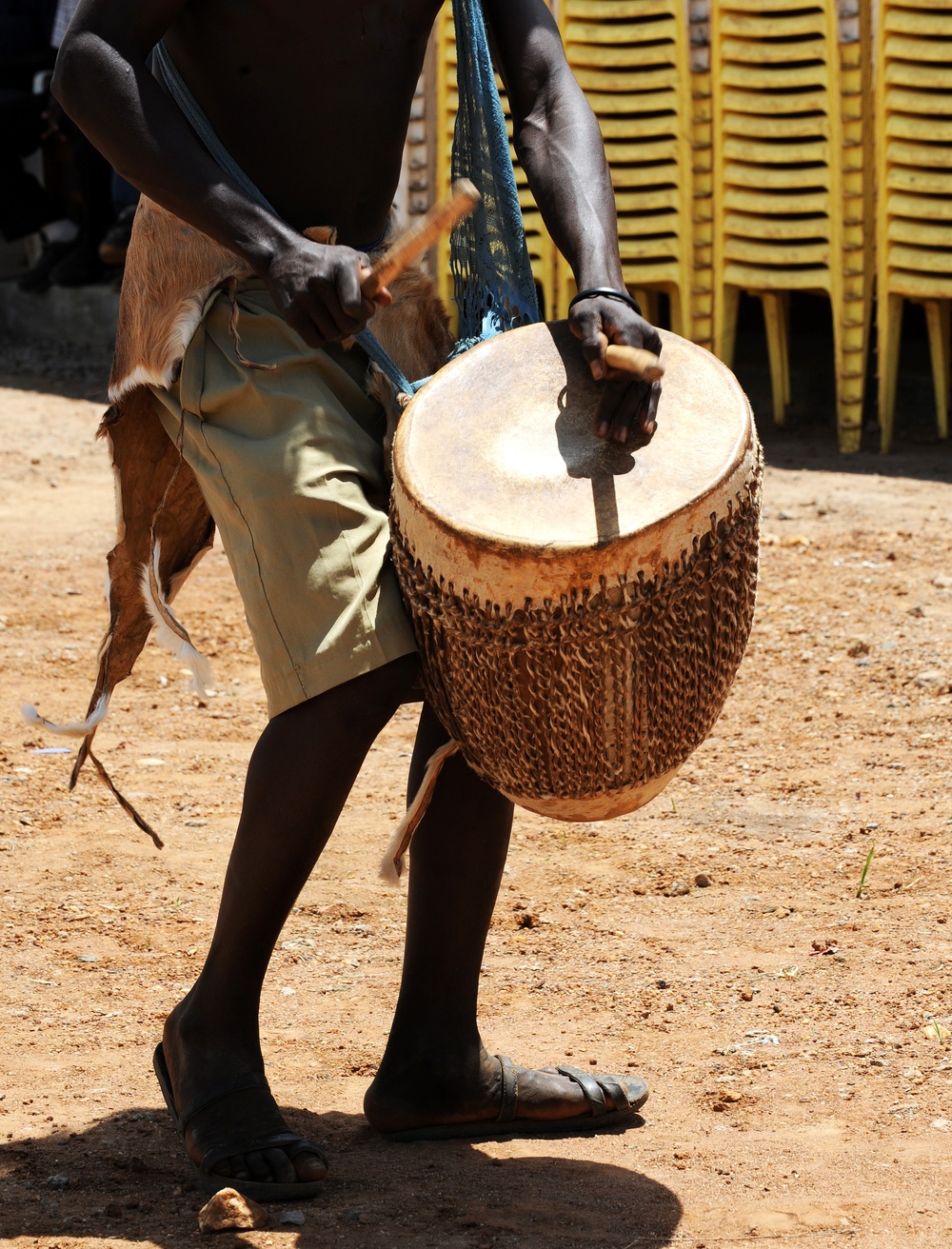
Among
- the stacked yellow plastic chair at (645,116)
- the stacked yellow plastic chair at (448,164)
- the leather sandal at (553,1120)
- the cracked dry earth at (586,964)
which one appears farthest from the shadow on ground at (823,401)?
the leather sandal at (553,1120)

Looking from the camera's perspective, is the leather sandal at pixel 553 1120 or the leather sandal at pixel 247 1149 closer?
the leather sandal at pixel 247 1149

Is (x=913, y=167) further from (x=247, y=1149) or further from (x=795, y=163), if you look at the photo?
(x=247, y=1149)

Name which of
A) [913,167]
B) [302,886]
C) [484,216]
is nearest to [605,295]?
[484,216]

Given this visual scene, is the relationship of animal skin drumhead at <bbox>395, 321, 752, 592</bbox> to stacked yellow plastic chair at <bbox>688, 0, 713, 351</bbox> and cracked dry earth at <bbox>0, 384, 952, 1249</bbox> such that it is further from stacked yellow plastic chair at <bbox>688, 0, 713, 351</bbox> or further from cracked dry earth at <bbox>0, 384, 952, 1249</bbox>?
stacked yellow plastic chair at <bbox>688, 0, 713, 351</bbox>

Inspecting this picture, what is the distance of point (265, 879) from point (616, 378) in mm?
797

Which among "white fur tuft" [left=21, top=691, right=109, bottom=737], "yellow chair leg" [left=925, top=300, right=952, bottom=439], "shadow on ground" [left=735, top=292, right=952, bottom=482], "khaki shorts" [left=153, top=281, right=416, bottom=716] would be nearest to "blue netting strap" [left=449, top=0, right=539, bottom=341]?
"khaki shorts" [left=153, top=281, right=416, bottom=716]

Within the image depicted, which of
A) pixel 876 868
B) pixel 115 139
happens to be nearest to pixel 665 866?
pixel 876 868

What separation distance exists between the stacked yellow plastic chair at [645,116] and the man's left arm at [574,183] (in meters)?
4.58

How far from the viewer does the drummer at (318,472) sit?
207 cm

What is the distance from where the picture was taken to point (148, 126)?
2.07 meters

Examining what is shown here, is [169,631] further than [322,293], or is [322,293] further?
[169,631]

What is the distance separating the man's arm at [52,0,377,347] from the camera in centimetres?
205

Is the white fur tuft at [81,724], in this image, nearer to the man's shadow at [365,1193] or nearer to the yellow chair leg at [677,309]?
the man's shadow at [365,1193]

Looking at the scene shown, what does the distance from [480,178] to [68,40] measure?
625mm
